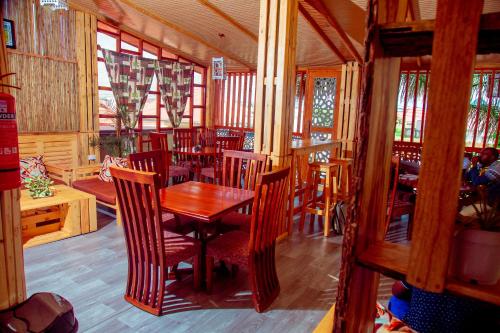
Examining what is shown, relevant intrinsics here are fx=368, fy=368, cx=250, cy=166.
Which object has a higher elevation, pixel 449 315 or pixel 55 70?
pixel 55 70

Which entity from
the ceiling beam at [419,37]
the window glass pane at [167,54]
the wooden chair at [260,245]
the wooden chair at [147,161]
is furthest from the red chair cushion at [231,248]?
the window glass pane at [167,54]

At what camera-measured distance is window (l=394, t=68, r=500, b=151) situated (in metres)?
6.28

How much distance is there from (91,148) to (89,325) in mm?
4776

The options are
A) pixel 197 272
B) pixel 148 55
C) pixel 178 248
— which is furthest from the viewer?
pixel 148 55

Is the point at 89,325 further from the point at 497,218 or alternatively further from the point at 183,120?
the point at 183,120

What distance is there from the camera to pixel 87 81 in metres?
6.38

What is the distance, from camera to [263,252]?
2.68 meters

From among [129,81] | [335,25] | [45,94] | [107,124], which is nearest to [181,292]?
[335,25]

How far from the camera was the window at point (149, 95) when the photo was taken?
6.91m

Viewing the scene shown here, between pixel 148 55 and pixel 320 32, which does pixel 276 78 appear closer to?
pixel 320 32

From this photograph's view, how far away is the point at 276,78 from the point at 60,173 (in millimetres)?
3121

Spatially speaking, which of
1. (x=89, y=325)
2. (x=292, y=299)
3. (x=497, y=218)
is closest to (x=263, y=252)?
(x=292, y=299)

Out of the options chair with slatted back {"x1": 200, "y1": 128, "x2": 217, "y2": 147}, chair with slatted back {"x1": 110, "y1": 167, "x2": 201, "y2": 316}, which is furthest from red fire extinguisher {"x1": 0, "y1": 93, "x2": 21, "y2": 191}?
chair with slatted back {"x1": 200, "y1": 128, "x2": 217, "y2": 147}

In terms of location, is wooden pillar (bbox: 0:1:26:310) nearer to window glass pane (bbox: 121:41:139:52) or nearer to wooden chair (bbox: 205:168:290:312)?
wooden chair (bbox: 205:168:290:312)
